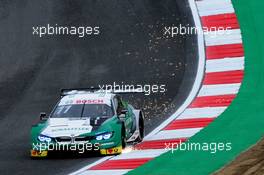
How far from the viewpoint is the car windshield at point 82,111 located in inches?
741

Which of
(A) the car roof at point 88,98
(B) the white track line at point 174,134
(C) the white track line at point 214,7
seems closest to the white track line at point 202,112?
(B) the white track line at point 174,134

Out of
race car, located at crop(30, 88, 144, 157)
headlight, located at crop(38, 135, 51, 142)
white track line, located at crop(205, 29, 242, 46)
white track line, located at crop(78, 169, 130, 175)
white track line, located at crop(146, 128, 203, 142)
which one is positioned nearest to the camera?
white track line, located at crop(78, 169, 130, 175)

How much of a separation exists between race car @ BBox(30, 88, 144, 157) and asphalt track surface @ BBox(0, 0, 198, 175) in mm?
1362

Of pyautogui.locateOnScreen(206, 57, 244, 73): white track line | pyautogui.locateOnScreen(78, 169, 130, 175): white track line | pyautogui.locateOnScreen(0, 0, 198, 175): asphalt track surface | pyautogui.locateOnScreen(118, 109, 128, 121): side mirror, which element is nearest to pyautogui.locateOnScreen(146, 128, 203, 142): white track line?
pyautogui.locateOnScreen(118, 109, 128, 121): side mirror

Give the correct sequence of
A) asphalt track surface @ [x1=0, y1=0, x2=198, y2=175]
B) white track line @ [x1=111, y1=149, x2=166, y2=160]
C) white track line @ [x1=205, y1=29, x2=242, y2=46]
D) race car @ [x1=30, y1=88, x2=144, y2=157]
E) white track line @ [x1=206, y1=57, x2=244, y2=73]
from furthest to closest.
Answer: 1. white track line @ [x1=205, y1=29, x2=242, y2=46]
2. white track line @ [x1=206, y1=57, x2=244, y2=73]
3. asphalt track surface @ [x1=0, y1=0, x2=198, y2=175]
4. race car @ [x1=30, y1=88, x2=144, y2=157]
5. white track line @ [x1=111, y1=149, x2=166, y2=160]

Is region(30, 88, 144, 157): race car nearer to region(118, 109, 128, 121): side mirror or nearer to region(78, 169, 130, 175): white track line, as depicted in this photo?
region(118, 109, 128, 121): side mirror

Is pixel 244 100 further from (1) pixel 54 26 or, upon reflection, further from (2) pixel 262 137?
(1) pixel 54 26

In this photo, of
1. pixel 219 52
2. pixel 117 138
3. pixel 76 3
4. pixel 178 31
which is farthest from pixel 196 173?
pixel 76 3

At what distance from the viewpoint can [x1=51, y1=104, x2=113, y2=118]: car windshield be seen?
61.7 ft

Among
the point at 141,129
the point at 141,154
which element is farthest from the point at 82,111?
the point at 141,154

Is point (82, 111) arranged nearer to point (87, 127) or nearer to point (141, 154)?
point (87, 127)

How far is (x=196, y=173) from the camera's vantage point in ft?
52.5

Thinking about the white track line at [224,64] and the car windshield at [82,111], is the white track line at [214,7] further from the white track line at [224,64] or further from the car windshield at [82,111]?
the car windshield at [82,111]

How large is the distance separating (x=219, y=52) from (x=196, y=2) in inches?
140
